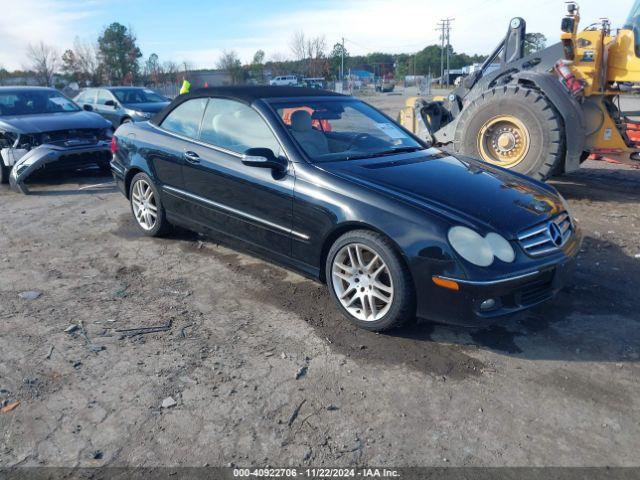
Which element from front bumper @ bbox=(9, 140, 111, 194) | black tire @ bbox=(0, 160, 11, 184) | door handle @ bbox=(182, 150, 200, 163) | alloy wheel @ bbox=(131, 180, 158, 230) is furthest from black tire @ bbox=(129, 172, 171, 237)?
black tire @ bbox=(0, 160, 11, 184)

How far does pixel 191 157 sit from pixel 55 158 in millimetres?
4537

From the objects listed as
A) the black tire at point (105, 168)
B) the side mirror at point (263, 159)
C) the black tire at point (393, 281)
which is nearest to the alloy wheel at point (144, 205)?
the side mirror at point (263, 159)

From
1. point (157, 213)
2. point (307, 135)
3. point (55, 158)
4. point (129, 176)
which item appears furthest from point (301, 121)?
point (55, 158)

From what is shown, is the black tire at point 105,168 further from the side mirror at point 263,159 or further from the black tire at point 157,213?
the side mirror at point 263,159

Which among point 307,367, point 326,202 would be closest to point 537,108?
point 326,202

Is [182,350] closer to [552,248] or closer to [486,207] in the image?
[486,207]

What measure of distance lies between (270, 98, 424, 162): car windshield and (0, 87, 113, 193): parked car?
5.38 meters

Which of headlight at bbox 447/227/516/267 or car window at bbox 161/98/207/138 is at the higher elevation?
car window at bbox 161/98/207/138

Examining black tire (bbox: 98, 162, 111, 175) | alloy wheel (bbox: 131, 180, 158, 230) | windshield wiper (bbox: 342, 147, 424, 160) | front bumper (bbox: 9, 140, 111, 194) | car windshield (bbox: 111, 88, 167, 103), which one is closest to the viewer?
windshield wiper (bbox: 342, 147, 424, 160)

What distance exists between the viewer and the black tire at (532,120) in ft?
22.9

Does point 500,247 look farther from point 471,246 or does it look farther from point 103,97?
point 103,97

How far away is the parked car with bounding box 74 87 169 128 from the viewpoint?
13977 mm

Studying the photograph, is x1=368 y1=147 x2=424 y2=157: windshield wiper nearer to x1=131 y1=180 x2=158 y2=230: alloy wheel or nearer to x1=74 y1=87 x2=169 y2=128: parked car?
x1=131 y1=180 x2=158 y2=230: alloy wheel

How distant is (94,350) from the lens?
3578 mm
